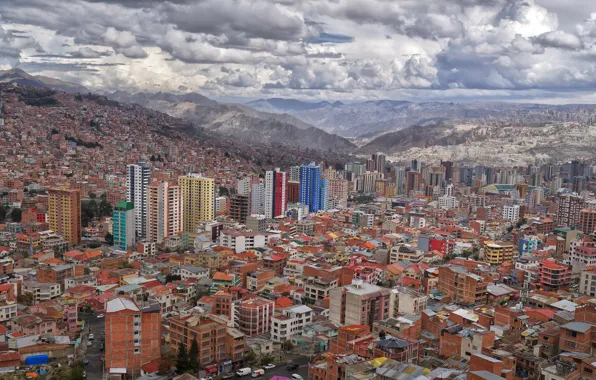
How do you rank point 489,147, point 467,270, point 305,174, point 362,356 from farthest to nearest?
point 489,147, point 305,174, point 467,270, point 362,356

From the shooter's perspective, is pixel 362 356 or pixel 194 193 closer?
pixel 362 356

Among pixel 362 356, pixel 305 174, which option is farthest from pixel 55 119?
pixel 362 356

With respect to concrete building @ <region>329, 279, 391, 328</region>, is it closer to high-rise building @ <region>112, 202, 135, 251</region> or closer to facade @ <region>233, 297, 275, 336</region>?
facade @ <region>233, 297, 275, 336</region>

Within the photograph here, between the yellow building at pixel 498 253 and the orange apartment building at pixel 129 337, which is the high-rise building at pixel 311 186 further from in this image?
the orange apartment building at pixel 129 337

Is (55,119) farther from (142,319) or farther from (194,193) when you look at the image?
(142,319)

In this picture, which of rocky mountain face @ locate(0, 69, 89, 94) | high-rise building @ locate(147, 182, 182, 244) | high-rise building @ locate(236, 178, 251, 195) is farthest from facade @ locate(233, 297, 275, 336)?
rocky mountain face @ locate(0, 69, 89, 94)

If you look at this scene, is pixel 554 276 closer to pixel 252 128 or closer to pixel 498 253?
pixel 498 253

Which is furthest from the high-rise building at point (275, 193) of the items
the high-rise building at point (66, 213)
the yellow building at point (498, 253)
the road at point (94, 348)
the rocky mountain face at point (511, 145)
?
the rocky mountain face at point (511, 145)

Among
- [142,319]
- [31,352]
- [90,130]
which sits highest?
[90,130]
